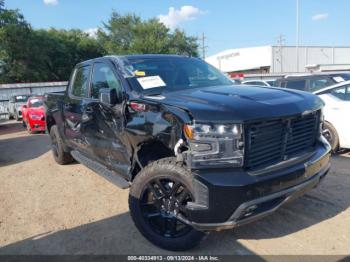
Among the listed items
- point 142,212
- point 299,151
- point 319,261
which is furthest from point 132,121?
point 319,261

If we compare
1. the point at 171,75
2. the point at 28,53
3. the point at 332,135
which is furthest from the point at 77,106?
the point at 28,53

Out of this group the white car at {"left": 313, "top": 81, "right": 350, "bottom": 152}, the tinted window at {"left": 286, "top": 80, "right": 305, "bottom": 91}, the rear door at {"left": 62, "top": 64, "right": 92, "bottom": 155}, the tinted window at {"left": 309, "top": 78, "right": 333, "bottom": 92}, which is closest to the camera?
the rear door at {"left": 62, "top": 64, "right": 92, "bottom": 155}

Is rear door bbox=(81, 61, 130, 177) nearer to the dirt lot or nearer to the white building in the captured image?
the dirt lot

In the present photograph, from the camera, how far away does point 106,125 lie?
438 cm

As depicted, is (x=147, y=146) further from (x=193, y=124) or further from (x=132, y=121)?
(x=193, y=124)

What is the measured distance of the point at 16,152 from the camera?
927cm

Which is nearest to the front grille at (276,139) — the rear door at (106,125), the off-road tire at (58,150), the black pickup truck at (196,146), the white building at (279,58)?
the black pickup truck at (196,146)

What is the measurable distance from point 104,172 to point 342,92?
16.5ft

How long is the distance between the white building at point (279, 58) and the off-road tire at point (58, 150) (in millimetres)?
47816

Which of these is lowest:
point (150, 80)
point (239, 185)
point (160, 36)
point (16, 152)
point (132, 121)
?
point (16, 152)

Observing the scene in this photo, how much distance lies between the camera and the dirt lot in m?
3.55

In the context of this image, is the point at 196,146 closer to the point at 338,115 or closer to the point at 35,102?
the point at 338,115

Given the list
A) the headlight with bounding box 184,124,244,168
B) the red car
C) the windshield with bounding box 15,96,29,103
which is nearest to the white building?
the windshield with bounding box 15,96,29,103

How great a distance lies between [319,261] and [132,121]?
89.7 inches
